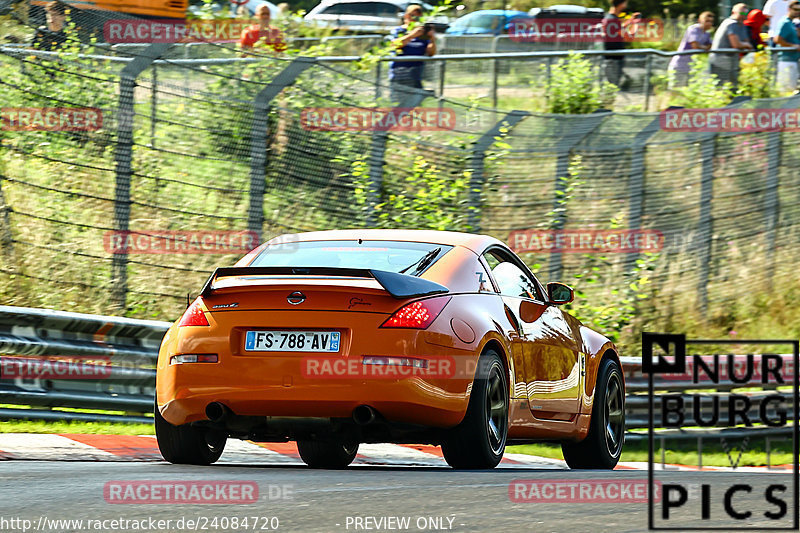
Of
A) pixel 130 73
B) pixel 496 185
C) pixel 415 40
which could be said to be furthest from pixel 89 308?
pixel 415 40

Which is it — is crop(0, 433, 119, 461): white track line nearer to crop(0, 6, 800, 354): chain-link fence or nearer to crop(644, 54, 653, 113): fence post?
crop(0, 6, 800, 354): chain-link fence

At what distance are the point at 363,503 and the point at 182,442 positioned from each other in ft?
7.85

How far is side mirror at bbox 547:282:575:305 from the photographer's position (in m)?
8.53

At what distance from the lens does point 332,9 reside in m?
42.2

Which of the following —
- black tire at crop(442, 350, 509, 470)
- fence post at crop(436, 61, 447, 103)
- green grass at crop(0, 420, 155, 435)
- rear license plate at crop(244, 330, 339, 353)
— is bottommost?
green grass at crop(0, 420, 155, 435)

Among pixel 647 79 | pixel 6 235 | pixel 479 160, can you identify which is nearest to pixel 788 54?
pixel 647 79

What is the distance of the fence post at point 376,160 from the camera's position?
14.0 metres

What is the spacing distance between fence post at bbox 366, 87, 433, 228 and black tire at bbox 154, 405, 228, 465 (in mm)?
6491

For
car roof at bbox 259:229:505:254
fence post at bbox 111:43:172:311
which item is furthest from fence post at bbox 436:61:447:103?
car roof at bbox 259:229:505:254

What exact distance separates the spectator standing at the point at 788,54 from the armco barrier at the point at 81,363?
1001 centimetres

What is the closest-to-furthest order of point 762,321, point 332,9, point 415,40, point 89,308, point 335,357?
point 335,357, point 89,308, point 762,321, point 415,40, point 332,9

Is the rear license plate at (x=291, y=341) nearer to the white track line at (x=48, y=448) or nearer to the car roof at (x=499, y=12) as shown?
the white track line at (x=48, y=448)

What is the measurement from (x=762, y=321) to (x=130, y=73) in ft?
23.7

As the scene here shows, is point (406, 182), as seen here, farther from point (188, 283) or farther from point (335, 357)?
point (335, 357)
